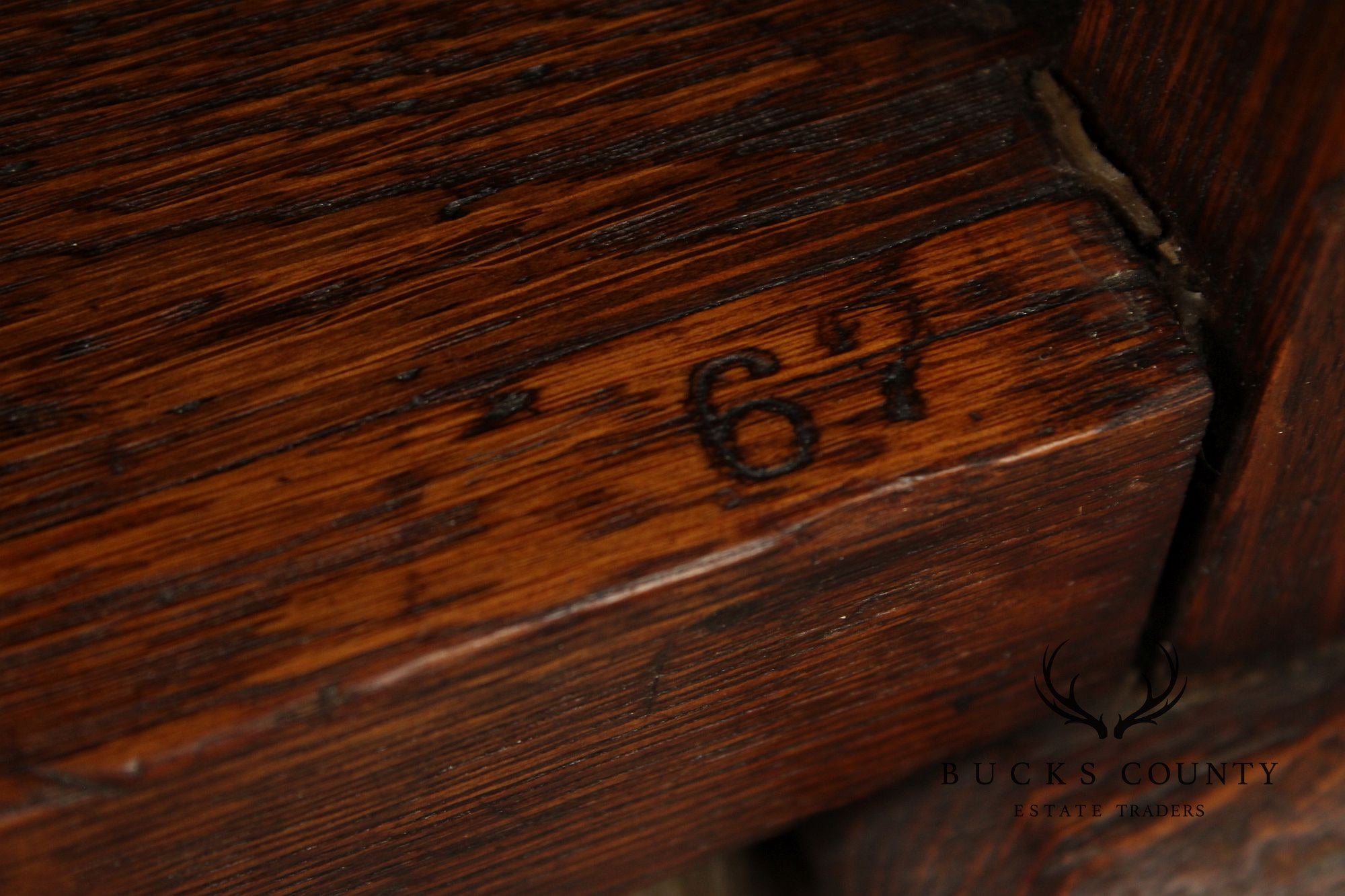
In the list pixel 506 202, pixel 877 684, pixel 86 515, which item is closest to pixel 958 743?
pixel 877 684

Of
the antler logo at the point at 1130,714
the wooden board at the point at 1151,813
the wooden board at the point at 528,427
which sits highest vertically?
the wooden board at the point at 528,427

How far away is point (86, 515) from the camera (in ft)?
2.55

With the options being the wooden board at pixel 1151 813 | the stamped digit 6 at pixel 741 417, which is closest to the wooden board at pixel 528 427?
the stamped digit 6 at pixel 741 417

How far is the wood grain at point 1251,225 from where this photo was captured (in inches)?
29.8

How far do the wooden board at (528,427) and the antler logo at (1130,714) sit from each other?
0.30 feet

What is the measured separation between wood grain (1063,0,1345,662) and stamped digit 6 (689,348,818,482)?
0.31m

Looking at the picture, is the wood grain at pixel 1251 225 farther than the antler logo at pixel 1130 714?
No

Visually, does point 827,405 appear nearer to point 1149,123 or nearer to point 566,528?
point 566,528

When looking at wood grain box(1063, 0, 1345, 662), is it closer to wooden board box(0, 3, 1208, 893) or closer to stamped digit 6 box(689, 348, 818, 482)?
wooden board box(0, 3, 1208, 893)

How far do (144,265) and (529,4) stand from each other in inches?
15.2

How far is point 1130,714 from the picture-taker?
3.77ft

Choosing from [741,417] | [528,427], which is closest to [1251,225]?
[741,417]

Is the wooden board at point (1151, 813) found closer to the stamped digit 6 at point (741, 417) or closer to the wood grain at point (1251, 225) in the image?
the wood grain at point (1251, 225)

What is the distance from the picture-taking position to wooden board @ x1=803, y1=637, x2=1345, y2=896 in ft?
3.61
